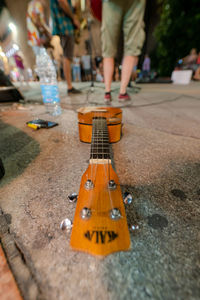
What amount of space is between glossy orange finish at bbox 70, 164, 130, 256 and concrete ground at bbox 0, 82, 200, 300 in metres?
→ 0.06

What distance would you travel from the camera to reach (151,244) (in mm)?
340

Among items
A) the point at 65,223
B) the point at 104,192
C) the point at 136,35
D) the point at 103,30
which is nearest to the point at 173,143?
the point at 104,192

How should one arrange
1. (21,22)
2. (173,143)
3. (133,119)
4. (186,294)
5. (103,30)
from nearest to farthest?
(186,294), (173,143), (133,119), (103,30), (21,22)

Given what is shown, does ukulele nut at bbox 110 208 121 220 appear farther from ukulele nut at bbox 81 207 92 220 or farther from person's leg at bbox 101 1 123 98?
person's leg at bbox 101 1 123 98

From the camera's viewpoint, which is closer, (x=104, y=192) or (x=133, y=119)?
(x=104, y=192)

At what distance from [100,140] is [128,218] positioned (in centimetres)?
36

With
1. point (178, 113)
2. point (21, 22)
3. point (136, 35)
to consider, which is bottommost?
point (178, 113)

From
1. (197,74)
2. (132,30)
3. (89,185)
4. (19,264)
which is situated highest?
(132,30)

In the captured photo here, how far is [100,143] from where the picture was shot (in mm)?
628

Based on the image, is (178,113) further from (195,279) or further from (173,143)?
(195,279)

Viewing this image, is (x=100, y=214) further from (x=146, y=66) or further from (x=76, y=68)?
(x=76, y=68)

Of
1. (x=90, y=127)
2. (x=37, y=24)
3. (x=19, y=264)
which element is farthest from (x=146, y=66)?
(x=19, y=264)

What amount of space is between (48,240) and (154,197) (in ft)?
1.17

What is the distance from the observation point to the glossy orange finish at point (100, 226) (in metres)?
0.28
